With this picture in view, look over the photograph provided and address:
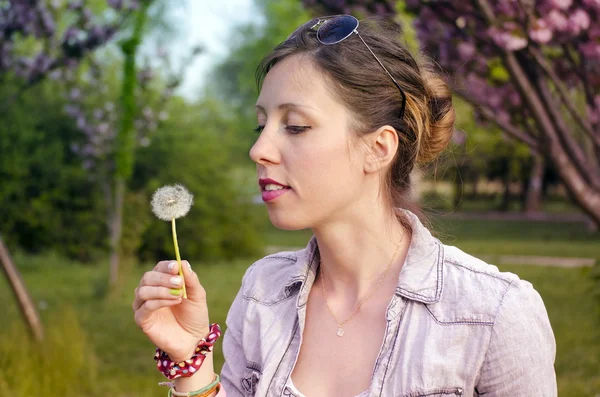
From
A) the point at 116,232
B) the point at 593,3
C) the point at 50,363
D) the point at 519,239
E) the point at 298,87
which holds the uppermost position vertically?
the point at 298,87

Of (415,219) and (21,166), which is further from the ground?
(415,219)

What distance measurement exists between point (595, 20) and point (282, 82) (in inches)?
112

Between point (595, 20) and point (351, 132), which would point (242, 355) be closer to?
point (351, 132)

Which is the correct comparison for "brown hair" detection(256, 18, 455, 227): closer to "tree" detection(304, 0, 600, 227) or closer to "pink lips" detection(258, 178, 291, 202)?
"pink lips" detection(258, 178, 291, 202)

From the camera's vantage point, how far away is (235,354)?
2.11 metres

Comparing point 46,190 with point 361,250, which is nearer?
point 361,250

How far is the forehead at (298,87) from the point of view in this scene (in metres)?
1.88

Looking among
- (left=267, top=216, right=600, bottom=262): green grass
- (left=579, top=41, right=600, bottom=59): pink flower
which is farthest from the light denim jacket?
(left=267, top=216, right=600, bottom=262): green grass

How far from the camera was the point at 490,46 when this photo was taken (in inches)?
160

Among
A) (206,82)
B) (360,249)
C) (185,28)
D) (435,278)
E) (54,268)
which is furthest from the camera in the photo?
(206,82)

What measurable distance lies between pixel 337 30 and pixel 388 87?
0.66ft

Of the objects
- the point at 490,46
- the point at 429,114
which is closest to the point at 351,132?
the point at 429,114

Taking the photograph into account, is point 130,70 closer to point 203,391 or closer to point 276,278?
point 276,278

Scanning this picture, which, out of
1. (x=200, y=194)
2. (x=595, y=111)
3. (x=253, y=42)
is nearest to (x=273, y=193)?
(x=595, y=111)
